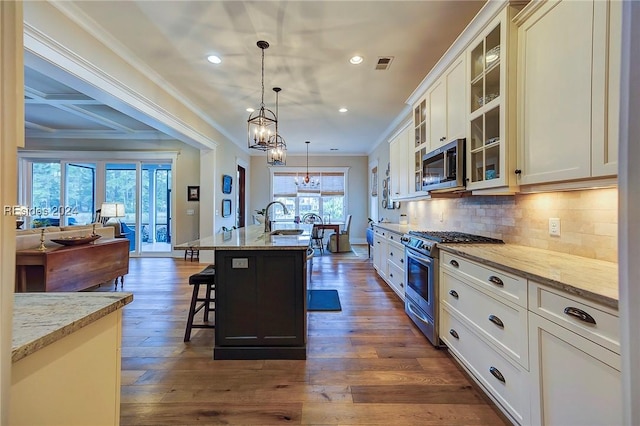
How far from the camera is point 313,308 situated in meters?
3.32

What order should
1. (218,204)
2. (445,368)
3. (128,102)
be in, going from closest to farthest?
(445,368) < (128,102) < (218,204)

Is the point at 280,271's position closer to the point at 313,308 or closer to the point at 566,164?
the point at 313,308

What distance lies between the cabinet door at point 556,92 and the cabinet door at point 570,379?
0.79 metres

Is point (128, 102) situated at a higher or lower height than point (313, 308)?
higher

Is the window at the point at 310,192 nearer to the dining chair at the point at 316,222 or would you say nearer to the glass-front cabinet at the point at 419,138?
the dining chair at the point at 316,222

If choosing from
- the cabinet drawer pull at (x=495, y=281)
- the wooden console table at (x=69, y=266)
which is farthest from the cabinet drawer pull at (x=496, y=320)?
the wooden console table at (x=69, y=266)

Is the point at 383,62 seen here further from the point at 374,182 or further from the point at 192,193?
the point at 192,193

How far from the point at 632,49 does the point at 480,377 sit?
1.91m

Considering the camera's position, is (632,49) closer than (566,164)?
Yes

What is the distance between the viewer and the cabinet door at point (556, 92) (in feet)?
4.53

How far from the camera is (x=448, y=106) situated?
262 centimetres

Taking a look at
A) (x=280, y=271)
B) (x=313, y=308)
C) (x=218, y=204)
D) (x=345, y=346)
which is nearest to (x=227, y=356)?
(x=280, y=271)

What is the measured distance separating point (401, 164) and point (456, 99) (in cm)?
179

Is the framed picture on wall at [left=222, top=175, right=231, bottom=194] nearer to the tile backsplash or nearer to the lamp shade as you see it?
the lamp shade
